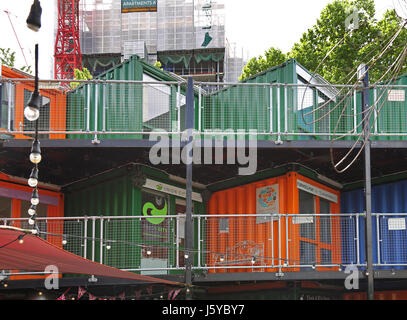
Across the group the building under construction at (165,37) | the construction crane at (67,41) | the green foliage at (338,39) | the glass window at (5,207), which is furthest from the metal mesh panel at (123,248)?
the construction crane at (67,41)

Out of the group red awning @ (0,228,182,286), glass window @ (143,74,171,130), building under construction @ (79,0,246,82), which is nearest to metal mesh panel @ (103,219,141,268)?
glass window @ (143,74,171,130)

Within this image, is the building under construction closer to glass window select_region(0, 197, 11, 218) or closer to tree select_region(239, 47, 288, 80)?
tree select_region(239, 47, 288, 80)

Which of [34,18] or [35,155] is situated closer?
[34,18]

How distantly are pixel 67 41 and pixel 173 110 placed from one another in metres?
48.3

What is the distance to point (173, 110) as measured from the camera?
13.0 meters

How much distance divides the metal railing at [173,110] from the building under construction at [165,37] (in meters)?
41.1

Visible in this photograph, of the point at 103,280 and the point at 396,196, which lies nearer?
the point at 103,280

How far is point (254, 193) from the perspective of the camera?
14.2 m

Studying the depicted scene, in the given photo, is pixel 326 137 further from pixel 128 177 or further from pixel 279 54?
pixel 279 54

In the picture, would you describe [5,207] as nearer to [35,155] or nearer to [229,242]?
[229,242]

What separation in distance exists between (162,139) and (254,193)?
316cm

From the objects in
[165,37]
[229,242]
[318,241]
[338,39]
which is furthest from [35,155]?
[165,37]

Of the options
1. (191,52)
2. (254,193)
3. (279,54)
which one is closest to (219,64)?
(191,52)
